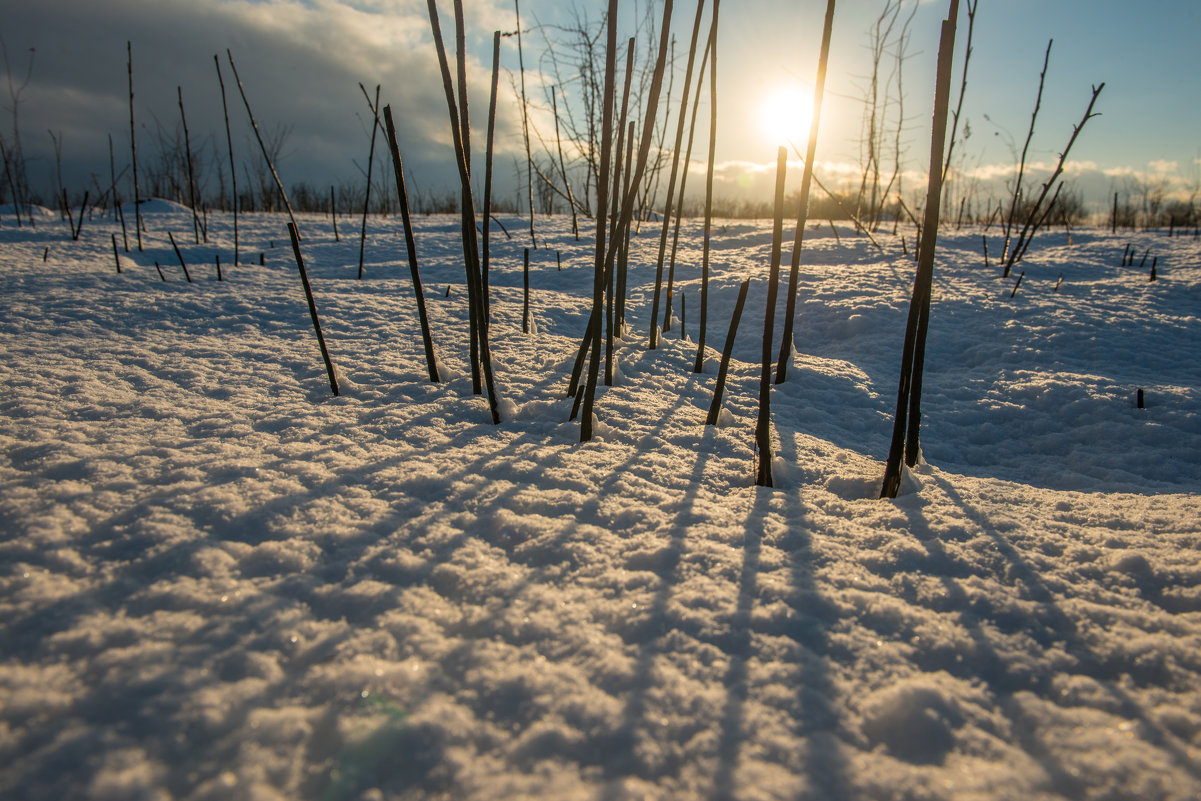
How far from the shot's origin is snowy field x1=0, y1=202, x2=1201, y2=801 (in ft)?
1.80

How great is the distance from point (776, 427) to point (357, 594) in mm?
1215

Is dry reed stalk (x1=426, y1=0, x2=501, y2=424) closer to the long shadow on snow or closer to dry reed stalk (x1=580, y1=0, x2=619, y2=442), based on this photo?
dry reed stalk (x1=580, y1=0, x2=619, y2=442)

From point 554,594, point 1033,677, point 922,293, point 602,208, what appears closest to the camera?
point 1033,677

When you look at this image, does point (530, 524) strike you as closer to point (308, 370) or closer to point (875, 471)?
point (875, 471)

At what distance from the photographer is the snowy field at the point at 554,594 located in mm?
549

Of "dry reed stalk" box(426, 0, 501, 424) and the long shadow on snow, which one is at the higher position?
"dry reed stalk" box(426, 0, 501, 424)

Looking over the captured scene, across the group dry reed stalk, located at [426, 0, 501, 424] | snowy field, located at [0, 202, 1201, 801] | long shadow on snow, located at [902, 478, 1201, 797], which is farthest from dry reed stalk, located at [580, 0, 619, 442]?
long shadow on snow, located at [902, 478, 1201, 797]

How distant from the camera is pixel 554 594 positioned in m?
0.78

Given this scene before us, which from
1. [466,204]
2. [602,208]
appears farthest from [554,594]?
[466,204]

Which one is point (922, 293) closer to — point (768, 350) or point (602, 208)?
point (768, 350)

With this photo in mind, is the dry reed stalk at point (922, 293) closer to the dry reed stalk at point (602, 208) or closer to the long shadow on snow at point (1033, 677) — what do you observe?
the long shadow on snow at point (1033, 677)

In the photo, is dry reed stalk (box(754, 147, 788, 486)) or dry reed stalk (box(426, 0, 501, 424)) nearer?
dry reed stalk (box(754, 147, 788, 486))

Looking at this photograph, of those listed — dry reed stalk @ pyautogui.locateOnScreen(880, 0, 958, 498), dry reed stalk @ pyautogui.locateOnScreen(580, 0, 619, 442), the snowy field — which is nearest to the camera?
the snowy field

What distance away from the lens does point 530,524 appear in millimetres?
943
